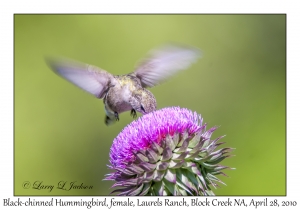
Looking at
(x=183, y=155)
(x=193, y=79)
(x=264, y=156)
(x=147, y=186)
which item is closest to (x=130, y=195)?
(x=147, y=186)

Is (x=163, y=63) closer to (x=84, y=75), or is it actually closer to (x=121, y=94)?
(x=121, y=94)

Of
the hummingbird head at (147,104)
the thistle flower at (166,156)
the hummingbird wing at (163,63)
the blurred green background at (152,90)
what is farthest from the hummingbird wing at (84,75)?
the blurred green background at (152,90)

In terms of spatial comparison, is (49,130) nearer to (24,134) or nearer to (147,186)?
(24,134)

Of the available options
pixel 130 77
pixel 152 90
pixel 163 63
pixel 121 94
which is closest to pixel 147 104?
pixel 121 94

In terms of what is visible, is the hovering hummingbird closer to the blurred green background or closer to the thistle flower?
the thistle flower

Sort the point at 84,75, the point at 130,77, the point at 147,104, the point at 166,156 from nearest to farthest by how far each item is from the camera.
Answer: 1. the point at 166,156
2. the point at 147,104
3. the point at 84,75
4. the point at 130,77

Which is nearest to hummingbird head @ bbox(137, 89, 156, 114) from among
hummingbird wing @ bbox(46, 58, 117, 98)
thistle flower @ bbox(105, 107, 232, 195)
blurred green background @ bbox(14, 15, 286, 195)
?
thistle flower @ bbox(105, 107, 232, 195)
